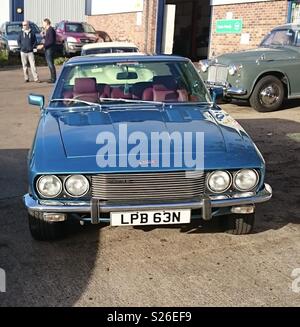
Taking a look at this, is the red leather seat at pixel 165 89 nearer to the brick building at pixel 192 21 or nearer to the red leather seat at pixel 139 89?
the red leather seat at pixel 139 89

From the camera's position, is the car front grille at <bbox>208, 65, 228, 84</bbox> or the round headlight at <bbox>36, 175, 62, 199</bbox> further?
the car front grille at <bbox>208, 65, 228, 84</bbox>

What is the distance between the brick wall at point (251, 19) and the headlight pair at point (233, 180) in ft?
38.2

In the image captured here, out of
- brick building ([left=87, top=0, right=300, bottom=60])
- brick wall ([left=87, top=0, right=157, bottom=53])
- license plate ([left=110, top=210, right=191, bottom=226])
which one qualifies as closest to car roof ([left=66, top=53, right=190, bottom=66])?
license plate ([left=110, top=210, right=191, bottom=226])

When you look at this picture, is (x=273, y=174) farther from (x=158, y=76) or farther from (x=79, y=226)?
(x=79, y=226)

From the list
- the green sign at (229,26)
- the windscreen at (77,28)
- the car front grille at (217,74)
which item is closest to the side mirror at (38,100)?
→ the car front grille at (217,74)

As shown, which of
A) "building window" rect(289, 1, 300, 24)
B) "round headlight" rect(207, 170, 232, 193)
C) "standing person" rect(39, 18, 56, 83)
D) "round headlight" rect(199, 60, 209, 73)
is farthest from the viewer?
"standing person" rect(39, 18, 56, 83)

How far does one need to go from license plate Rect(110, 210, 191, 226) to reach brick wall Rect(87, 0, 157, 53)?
58.1 feet

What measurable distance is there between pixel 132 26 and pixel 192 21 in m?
3.47

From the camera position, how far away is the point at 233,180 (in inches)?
147

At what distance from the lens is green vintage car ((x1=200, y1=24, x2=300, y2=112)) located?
32.5ft

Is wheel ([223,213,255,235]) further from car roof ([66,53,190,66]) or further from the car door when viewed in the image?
the car door

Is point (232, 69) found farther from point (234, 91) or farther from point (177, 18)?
point (177, 18)

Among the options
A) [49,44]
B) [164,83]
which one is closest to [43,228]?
[164,83]

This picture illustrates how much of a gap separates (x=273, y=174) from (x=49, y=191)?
3.24m
